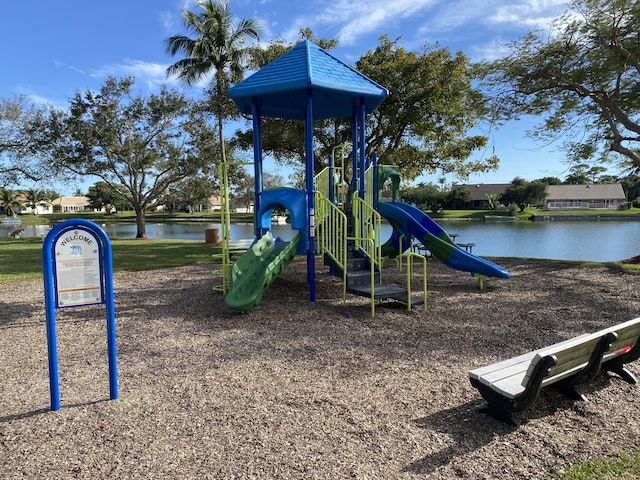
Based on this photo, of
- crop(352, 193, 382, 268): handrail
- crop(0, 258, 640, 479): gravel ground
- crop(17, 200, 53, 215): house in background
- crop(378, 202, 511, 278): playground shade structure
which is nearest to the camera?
crop(0, 258, 640, 479): gravel ground

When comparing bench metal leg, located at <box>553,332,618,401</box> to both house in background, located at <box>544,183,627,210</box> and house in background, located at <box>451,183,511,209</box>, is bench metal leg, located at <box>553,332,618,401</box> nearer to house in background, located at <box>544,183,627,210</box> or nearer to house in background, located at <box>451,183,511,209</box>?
house in background, located at <box>451,183,511,209</box>

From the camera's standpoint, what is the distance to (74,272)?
3369 millimetres

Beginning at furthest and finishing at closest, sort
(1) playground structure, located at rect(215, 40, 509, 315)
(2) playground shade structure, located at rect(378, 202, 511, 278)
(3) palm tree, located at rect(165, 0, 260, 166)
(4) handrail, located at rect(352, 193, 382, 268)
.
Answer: (3) palm tree, located at rect(165, 0, 260, 166) < (2) playground shade structure, located at rect(378, 202, 511, 278) < (4) handrail, located at rect(352, 193, 382, 268) < (1) playground structure, located at rect(215, 40, 509, 315)

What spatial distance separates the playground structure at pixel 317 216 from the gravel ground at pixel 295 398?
23.3 inches

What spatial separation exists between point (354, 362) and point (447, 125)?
13392 mm

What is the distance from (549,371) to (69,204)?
136817 millimetres

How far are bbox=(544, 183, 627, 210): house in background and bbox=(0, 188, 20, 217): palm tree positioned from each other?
363 ft

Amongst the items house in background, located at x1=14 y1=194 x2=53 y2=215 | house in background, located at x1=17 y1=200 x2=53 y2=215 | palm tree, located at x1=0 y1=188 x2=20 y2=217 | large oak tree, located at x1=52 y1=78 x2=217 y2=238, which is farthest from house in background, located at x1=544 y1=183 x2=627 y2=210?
house in background, located at x1=17 y1=200 x2=53 y2=215

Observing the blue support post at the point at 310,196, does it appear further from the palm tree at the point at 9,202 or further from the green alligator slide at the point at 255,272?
the palm tree at the point at 9,202

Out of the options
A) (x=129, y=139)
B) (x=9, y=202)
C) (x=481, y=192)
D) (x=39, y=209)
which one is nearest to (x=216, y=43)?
(x=129, y=139)

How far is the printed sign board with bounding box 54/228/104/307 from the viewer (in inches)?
130

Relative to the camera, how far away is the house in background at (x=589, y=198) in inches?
3004

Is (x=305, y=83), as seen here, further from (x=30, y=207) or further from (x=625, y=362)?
(x=30, y=207)

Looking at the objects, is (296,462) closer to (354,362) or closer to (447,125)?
(354,362)
